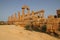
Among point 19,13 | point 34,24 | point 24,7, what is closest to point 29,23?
point 34,24

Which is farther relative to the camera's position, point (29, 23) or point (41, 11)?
point (41, 11)

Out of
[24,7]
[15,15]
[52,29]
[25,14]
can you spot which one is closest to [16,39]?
[52,29]

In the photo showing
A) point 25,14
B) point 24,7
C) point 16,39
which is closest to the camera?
point 16,39

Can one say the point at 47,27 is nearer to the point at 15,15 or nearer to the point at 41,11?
the point at 41,11

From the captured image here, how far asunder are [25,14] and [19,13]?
64.6 inches

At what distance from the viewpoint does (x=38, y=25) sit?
2219cm

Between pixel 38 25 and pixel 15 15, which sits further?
pixel 15 15

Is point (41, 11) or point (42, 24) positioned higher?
point (41, 11)

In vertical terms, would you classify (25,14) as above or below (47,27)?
above

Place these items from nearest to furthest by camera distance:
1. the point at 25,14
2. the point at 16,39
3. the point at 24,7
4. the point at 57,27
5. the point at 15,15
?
the point at 16,39 → the point at 57,27 → the point at 24,7 → the point at 25,14 → the point at 15,15

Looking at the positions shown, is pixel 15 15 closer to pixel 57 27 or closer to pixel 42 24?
pixel 42 24

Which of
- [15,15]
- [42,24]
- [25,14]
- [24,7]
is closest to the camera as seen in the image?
[42,24]

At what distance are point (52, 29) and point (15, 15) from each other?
53.5 ft

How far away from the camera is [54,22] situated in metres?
19.8
